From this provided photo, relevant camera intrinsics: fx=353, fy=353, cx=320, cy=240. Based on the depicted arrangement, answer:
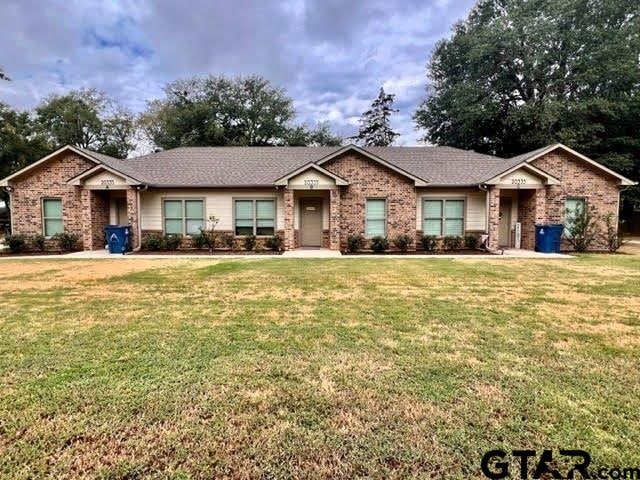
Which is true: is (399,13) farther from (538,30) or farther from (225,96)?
(225,96)

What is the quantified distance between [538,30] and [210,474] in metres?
31.7

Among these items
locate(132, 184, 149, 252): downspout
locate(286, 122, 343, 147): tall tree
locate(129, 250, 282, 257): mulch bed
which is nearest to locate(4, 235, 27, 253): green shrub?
locate(132, 184, 149, 252): downspout

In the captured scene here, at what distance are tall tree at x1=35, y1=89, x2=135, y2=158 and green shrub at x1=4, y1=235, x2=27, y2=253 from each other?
84.9 feet

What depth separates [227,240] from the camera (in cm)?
1567

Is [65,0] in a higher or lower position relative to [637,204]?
higher

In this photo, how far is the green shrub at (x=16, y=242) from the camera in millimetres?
14586

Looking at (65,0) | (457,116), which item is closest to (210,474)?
(65,0)

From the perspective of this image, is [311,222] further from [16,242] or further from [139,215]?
[16,242]

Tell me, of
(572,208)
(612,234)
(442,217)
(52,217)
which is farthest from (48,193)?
(612,234)

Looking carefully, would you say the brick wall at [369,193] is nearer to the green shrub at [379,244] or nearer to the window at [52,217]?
the green shrub at [379,244]

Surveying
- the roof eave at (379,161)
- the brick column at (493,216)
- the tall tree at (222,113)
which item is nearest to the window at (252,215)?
the roof eave at (379,161)

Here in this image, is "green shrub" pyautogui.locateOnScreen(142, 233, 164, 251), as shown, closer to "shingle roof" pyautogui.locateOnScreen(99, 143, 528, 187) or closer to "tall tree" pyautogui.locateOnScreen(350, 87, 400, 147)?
"shingle roof" pyautogui.locateOnScreen(99, 143, 528, 187)

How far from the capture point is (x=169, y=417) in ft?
9.25

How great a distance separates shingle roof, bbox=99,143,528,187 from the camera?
1566 cm
